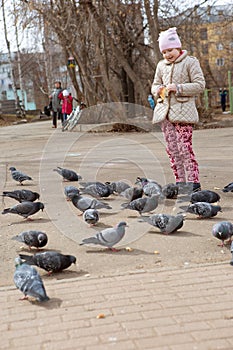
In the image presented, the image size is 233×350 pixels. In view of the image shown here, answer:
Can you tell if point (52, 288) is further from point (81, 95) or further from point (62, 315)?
point (81, 95)

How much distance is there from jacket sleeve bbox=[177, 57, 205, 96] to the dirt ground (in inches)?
54.7

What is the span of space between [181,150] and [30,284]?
3.85 m

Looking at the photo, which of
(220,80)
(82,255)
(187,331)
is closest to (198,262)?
(82,255)

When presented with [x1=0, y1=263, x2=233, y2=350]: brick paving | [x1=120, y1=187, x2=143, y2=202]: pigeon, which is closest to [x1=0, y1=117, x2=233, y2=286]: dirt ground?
[x1=120, y1=187, x2=143, y2=202]: pigeon

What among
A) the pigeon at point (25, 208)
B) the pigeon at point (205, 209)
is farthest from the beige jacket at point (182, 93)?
the pigeon at point (25, 208)

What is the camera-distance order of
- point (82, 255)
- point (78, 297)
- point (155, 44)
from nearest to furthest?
point (78, 297) → point (82, 255) → point (155, 44)

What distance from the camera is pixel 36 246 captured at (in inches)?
211

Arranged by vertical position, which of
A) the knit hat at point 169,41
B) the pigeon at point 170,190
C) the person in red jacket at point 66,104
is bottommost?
the pigeon at point 170,190

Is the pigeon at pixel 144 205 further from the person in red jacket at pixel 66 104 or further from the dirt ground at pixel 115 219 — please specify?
the person in red jacket at pixel 66 104

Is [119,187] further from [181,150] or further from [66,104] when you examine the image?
[66,104]

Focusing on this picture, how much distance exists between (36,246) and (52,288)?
1014 millimetres

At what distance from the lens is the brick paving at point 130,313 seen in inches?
136

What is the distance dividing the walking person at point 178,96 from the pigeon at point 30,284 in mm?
3526

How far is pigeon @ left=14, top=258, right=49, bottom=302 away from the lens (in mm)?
4027
